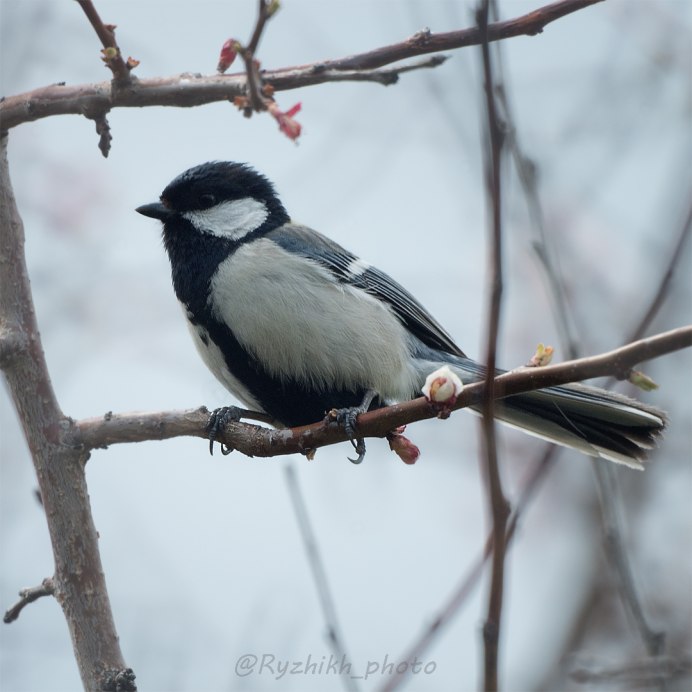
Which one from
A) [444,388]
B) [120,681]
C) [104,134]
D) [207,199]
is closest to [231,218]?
[207,199]

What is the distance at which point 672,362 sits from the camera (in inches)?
228

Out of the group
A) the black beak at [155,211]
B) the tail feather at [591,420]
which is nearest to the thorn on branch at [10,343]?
the black beak at [155,211]

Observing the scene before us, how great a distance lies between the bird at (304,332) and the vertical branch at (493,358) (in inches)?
66.1

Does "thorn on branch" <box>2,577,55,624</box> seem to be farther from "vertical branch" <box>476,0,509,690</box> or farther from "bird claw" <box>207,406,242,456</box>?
"vertical branch" <box>476,0,509,690</box>

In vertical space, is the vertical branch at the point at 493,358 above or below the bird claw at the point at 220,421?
below

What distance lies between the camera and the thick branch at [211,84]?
208cm

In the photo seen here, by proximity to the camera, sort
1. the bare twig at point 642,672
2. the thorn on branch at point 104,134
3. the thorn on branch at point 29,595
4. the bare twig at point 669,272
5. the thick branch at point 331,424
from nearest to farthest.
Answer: the bare twig at point 669,272, the thick branch at point 331,424, the bare twig at point 642,672, the thorn on branch at point 29,595, the thorn on branch at point 104,134

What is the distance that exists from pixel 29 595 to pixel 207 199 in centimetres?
168

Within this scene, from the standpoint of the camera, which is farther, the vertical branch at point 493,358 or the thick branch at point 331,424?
the thick branch at point 331,424

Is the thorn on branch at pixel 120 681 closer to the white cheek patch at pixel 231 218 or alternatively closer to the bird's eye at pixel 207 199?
the white cheek patch at pixel 231 218

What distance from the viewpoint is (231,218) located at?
3.47m

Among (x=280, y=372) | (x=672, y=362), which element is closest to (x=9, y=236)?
(x=280, y=372)

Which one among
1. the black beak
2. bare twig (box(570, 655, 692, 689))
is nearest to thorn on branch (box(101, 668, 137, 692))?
bare twig (box(570, 655, 692, 689))

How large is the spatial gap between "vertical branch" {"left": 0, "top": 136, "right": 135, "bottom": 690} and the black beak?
964 millimetres
